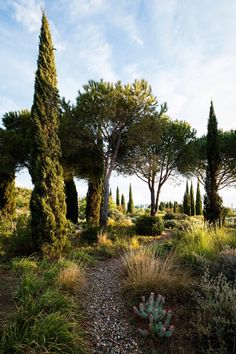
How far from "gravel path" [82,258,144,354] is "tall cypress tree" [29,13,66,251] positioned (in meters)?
2.09

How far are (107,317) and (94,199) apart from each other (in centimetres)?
956

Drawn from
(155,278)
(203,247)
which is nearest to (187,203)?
(203,247)

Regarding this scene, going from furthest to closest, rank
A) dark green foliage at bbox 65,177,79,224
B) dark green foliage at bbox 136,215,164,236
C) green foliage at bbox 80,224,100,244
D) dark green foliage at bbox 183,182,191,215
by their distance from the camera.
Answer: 1. dark green foliage at bbox 183,182,191,215
2. dark green foliage at bbox 65,177,79,224
3. dark green foliage at bbox 136,215,164,236
4. green foliage at bbox 80,224,100,244

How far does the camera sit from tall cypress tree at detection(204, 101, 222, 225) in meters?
13.0

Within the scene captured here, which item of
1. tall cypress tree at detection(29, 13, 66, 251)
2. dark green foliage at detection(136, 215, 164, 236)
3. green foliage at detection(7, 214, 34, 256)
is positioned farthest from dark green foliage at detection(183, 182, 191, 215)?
green foliage at detection(7, 214, 34, 256)

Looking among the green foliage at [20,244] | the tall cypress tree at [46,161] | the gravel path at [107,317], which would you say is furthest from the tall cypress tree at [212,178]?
the gravel path at [107,317]

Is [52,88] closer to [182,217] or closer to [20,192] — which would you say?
[20,192]

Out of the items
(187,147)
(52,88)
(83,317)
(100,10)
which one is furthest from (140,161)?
(83,317)

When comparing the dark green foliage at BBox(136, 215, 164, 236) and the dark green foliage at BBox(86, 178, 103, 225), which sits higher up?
the dark green foliage at BBox(86, 178, 103, 225)

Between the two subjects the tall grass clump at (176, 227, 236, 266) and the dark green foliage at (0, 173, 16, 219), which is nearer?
the tall grass clump at (176, 227, 236, 266)

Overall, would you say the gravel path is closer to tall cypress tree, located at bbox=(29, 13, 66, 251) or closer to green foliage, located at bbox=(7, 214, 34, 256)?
tall cypress tree, located at bbox=(29, 13, 66, 251)

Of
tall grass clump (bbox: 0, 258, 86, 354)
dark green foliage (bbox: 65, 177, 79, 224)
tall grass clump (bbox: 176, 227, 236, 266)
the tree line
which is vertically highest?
the tree line

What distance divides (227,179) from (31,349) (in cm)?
1765

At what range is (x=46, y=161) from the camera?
646 centimetres
